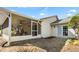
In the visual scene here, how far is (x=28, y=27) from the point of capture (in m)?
3.33

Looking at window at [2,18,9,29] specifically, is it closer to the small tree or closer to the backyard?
the backyard

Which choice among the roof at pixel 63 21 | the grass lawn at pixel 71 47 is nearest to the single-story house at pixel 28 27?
the roof at pixel 63 21

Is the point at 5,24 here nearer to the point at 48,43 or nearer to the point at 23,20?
the point at 23,20

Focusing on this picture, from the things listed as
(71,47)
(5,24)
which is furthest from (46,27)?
(5,24)

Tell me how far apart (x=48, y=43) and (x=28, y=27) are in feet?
1.79

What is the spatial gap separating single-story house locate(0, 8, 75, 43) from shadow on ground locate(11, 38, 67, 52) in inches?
3.5

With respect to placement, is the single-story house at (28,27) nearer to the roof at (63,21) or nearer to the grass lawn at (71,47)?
the roof at (63,21)

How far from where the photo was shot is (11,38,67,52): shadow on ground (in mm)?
3223

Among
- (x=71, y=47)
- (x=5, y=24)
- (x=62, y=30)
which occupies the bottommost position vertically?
(x=71, y=47)

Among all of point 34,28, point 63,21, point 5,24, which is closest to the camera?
point 5,24

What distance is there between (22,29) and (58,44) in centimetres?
82
